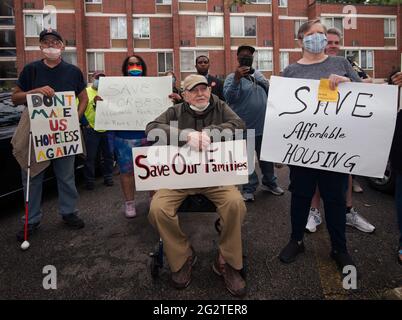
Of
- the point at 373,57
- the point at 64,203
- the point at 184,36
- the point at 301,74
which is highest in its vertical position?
the point at 184,36

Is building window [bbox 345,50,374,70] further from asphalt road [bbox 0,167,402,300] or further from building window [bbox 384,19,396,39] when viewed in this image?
asphalt road [bbox 0,167,402,300]

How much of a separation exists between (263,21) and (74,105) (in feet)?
79.5

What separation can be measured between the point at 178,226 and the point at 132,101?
5.79 ft

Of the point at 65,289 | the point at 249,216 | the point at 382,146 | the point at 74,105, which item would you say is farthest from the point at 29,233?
the point at 382,146

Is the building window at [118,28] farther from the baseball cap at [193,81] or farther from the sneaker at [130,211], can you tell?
the baseball cap at [193,81]

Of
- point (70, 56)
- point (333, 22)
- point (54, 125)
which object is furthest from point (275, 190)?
point (333, 22)

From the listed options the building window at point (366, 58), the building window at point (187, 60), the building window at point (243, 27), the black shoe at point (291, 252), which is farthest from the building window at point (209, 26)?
the black shoe at point (291, 252)

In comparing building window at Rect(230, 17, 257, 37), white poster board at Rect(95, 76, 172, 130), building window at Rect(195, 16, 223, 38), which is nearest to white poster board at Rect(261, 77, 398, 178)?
white poster board at Rect(95, 76, 172, 130)

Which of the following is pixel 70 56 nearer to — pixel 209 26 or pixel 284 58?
pixel 209 26

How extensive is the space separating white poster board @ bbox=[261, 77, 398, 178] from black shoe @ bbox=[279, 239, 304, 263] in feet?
2.54

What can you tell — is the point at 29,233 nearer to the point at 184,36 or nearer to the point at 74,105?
the point at 74,105

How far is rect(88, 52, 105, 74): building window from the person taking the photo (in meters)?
22.4

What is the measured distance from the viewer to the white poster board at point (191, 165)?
89.8 inches
